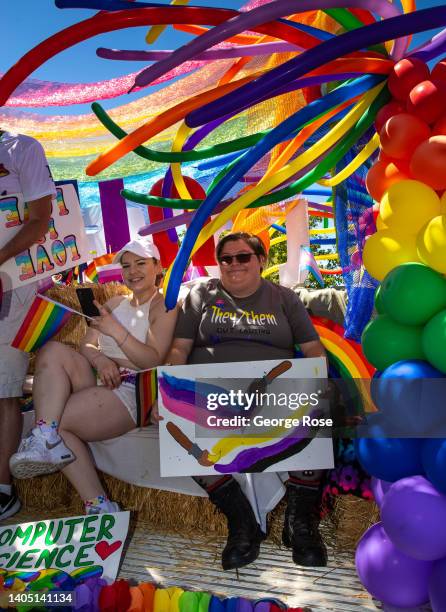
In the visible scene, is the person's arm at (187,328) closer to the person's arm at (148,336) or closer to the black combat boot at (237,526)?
the person's arm at (148,336)

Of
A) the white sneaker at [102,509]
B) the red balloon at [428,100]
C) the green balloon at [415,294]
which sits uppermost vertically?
the red balloon at [428,100]

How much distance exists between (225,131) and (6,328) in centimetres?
211

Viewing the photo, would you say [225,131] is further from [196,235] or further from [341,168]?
[196,235]

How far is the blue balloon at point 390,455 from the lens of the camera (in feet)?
4.47

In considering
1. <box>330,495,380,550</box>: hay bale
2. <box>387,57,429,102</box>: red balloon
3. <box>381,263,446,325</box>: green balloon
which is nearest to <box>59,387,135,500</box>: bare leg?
<box>330,495,380,550</box>: hay bale

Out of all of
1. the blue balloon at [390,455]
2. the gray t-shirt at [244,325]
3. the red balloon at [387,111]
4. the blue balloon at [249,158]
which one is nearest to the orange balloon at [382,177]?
the red balloon at [387,111]

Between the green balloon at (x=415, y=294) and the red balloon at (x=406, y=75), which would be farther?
the red balloon at (x=406, y=75)

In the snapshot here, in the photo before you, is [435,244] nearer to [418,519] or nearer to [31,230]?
[418,519]

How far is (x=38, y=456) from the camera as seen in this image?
2.00m

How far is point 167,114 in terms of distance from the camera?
161cm

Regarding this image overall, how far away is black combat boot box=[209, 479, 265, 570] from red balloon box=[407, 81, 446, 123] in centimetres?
137

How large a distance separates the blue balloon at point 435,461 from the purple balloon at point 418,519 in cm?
3

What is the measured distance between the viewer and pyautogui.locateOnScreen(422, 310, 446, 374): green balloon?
50.8 inches

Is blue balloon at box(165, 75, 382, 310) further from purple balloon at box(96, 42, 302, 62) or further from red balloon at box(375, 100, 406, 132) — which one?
purple balloon at box(96, 42, 302, 62)
